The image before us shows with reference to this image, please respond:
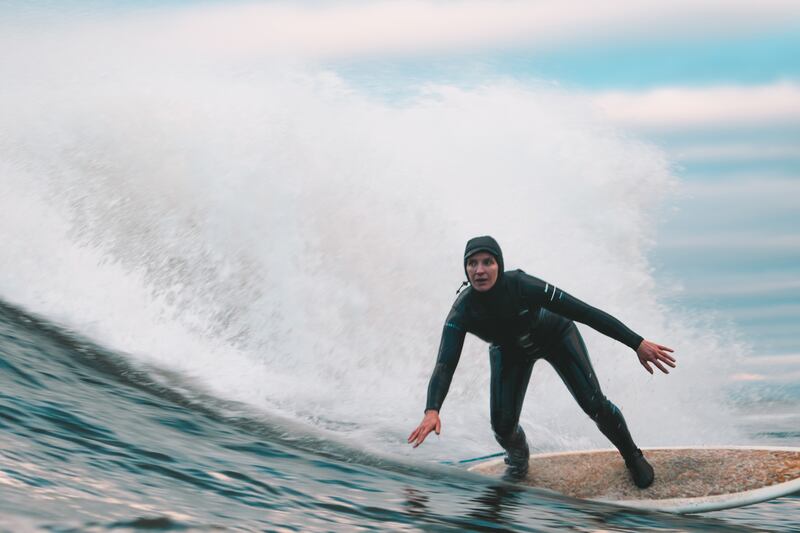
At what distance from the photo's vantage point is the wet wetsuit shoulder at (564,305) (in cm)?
643

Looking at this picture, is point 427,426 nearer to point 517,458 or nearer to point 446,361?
point 446,361

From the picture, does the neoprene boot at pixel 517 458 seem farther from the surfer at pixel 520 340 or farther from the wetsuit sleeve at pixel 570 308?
the wetsuit sleeve at pixel 570 308

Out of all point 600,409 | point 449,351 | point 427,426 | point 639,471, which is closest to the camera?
point 427,426

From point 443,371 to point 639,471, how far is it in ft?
5.88

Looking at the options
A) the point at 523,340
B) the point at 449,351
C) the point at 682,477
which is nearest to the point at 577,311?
the point at 523,340

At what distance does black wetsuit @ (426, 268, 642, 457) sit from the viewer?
6457 millimetres

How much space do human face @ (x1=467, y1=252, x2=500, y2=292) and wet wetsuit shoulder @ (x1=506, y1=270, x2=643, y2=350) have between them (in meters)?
0.21

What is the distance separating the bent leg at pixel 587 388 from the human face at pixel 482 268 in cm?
85

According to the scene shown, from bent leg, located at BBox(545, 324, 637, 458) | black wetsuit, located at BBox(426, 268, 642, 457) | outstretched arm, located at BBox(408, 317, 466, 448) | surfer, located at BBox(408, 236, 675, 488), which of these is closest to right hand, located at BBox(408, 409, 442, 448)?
outstretched arm, located at BBox(408, 317, 466, 448)

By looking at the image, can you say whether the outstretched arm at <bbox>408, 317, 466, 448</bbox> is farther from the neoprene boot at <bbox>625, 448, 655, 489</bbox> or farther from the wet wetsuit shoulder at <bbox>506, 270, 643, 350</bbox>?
the neoprene boot at <bbox>625, 448, 655, 489</bbox>

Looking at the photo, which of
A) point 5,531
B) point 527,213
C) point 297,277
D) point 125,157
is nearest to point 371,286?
point 297,277

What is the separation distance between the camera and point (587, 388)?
267 inches

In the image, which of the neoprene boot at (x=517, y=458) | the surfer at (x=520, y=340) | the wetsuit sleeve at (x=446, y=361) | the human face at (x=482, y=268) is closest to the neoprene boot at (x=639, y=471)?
the surfer at (x=520, y=340)

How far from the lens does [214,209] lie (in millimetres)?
14359
